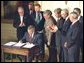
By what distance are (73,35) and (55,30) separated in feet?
1.62

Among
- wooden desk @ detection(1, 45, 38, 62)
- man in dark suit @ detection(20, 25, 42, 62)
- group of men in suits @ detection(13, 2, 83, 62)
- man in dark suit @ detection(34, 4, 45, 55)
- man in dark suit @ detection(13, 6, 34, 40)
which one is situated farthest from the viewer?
man in dark suit @ detection(13, 6, 34, 40)

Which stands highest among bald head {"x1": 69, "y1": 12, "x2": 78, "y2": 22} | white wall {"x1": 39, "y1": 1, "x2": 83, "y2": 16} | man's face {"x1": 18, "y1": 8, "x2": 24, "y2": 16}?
white wall {"x1": 39, "y1": 1, "x2": 83, "y2": 16}

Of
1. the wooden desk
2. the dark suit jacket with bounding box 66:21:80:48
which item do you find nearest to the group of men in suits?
the dark suit jacket with bounding box 66:21:80:48

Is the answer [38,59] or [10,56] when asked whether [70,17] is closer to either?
[38,59]

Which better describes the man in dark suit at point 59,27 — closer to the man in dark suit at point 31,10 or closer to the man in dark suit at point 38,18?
the man in dark suit at point 38,18

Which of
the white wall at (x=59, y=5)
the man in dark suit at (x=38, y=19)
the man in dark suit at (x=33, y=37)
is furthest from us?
the white wall at (x=59, y=5)

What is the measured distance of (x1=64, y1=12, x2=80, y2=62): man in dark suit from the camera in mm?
6379

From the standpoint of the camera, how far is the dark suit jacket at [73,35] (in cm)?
637

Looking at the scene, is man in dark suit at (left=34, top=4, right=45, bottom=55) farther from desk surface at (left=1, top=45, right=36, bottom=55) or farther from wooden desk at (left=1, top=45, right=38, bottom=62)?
desk surface at (left=1, top=45, right=36, bottom=55)

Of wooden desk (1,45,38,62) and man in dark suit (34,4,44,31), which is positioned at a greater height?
man in dark suit (34,4,44,31)

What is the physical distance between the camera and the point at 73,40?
642 centimetres

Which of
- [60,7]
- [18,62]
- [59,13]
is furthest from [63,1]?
[18,62]

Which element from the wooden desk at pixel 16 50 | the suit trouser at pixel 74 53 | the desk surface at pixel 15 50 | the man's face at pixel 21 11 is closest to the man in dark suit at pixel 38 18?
the man's face at pixel 21 11

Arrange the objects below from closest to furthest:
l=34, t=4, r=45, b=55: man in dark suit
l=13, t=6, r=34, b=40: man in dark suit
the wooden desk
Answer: the wooden desk, l=34, t=4, r=45, b=55: man in dark suit, l=13, t=6, r=34, b=40: man in dark suit
